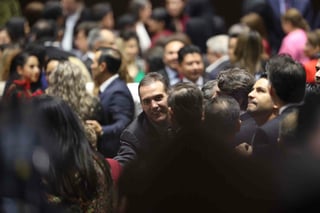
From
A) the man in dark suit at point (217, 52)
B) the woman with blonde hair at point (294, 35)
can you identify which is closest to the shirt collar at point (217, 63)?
the man in dark suit at point (217, 52)

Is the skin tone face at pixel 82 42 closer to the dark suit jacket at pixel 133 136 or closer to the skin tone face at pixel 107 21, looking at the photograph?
the skin tone face at pixel 107 21

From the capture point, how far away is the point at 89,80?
26.4 feet

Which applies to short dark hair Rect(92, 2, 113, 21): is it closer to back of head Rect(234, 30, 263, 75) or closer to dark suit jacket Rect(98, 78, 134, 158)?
back of head Rect(234, 30, 263, 75)

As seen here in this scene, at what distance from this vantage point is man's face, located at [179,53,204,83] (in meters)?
7.84

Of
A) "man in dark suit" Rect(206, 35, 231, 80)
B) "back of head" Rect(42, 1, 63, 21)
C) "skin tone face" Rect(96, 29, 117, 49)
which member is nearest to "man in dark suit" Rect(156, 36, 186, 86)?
"man in dark suit" Rect(206, 35, 231, 80)

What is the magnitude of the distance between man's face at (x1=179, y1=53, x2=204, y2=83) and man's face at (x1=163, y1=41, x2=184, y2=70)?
46 centimetres

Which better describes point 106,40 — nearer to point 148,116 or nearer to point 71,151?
point 148,116

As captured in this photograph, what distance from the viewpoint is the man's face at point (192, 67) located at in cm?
784

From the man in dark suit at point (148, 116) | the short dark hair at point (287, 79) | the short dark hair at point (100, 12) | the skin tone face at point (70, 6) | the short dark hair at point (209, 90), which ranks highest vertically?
the skin tone face at point (70, 6)

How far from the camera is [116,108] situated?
22.5 ft

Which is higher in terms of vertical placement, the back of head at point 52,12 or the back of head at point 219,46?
the back of head at point 52,12

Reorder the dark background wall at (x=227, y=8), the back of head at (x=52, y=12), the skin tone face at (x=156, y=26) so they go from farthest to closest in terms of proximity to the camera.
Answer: the dark background wall at (x=227, y=8)
the back of head at (x=52, y=12)
the skin tone face at (x=156, y=26)

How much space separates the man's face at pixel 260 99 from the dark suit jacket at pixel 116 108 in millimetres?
1568

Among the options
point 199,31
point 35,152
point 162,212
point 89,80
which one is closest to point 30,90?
point 89,80
